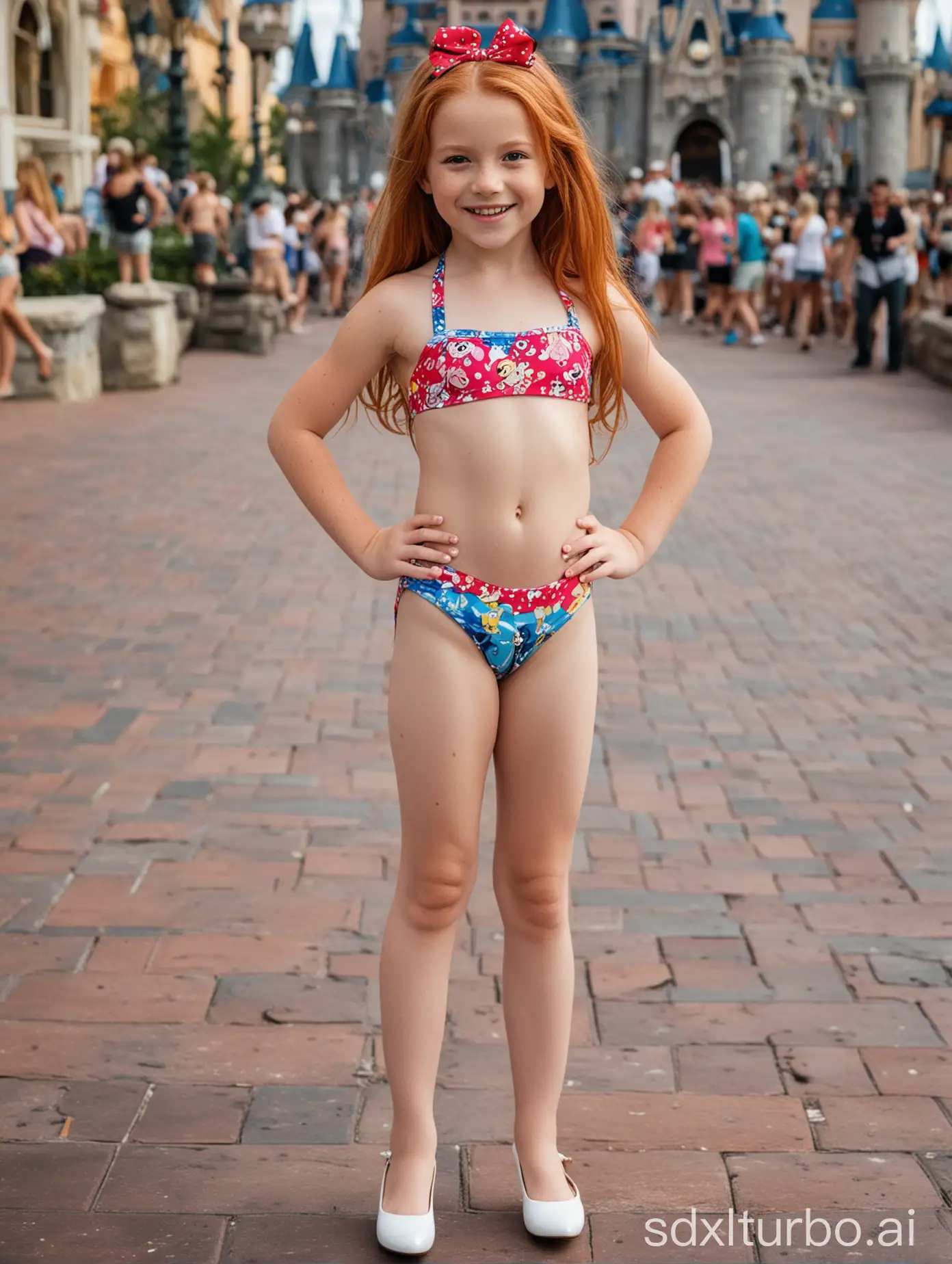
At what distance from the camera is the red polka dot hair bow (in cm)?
260

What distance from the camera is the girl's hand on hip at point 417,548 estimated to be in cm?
258

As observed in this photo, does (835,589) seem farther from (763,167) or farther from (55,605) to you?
(763,167)

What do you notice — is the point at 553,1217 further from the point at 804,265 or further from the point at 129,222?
the point at 804,265

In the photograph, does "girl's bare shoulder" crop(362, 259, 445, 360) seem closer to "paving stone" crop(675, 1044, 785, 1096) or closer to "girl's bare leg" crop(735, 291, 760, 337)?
"paving stone" crop(675, 1044, 785, 1096)

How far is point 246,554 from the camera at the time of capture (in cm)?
855

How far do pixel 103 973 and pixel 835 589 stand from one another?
4951 millimetres

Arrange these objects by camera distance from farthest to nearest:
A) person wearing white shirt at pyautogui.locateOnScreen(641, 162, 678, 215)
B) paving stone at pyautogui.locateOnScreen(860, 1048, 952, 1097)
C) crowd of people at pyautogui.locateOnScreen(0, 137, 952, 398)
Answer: person wearing white shirt at pyautogui.locateOnScreen(641, 162, 678, 215) → crowd of people at pyautogui.locateOnScreen(0, 137, 952, 398) → paving stone at pyautogui.locateOnScreen(860, 1048, 952, 1097)

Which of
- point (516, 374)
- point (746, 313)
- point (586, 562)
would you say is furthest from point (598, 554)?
point (746, 313)

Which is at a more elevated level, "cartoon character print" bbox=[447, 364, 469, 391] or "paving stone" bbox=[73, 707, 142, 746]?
"cartoon character print" bbox=[447, 364, 469, 391]

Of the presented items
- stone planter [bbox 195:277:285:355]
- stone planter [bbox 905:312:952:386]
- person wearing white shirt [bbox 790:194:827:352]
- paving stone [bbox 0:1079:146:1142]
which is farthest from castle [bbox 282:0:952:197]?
paving stone [bbox 0:1079:146:1142]

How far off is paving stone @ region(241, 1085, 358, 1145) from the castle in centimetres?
7836

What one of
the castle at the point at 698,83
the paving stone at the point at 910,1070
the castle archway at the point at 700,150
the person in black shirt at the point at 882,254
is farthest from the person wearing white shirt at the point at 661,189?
the castle archway at the point at 700,150

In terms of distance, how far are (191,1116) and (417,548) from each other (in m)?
1.20

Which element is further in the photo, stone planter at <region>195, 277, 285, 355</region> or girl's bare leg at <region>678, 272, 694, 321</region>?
girl's bare leg at <region>678, 272, 694, 321</region>
